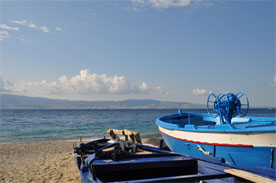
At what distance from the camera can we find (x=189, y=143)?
8977mm

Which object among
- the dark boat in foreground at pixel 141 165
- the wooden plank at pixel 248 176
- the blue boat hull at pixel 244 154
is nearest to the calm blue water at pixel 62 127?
the blue boat hull at pixel 244 154

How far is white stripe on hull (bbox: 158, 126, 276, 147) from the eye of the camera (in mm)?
6766

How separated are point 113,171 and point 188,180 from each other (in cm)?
198

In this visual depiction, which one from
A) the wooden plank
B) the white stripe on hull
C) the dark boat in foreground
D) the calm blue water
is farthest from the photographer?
the calm blue water

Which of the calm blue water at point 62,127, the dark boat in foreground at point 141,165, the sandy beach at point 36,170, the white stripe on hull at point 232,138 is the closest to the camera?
the dark boat in foreground at point 141,165

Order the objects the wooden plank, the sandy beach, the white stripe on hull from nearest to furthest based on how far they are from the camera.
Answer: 1. the wooden plank
2. the white stripe on hull
3. the sandy beach

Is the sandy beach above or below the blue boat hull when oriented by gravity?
below

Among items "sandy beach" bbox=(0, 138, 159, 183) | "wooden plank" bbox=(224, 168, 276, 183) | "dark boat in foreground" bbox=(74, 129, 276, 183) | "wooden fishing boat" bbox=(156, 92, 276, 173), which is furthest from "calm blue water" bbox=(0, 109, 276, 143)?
"wooden plank" bbox=(224, 168, 276, 183)

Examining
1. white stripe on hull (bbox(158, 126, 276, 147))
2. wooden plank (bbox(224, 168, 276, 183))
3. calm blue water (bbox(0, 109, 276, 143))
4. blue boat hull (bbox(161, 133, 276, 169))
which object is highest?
white stripe on hull (bbox(158, 126, 276, 147))

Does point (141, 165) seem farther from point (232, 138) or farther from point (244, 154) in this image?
point (244, 154)

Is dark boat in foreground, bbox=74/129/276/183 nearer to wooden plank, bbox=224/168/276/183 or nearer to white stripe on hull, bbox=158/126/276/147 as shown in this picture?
wooden plank, bbox=224/168/276/183

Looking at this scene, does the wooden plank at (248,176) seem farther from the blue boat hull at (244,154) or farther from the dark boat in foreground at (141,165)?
the blue boat hull at (244,154)

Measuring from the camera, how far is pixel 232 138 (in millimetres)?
7441

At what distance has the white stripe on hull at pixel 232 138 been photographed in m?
6.77
